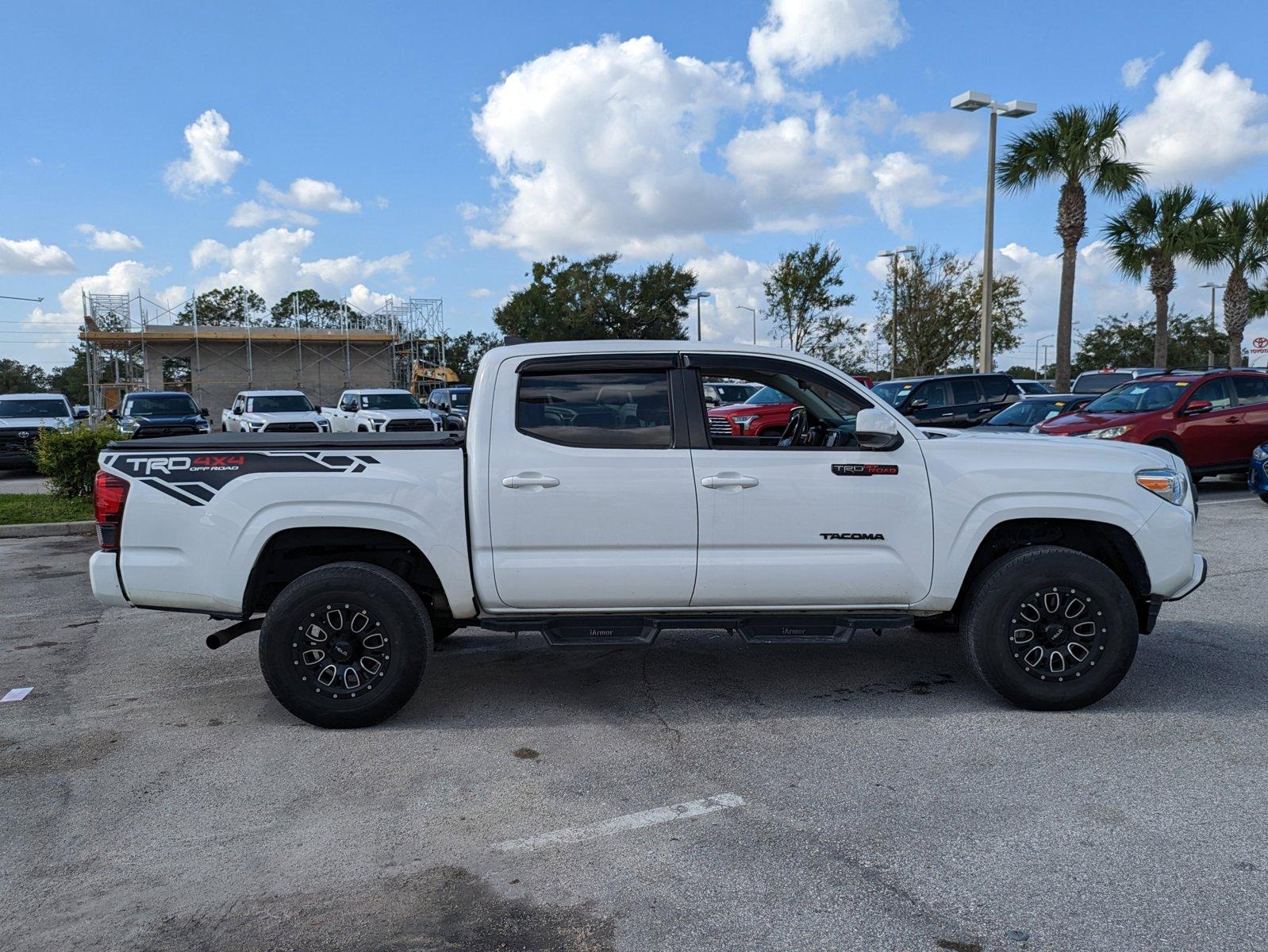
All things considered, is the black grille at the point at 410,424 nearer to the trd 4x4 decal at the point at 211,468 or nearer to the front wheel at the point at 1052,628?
the trd 4x4 decal at the point at 211,468

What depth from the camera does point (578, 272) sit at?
168ft

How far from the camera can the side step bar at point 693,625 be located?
507cm

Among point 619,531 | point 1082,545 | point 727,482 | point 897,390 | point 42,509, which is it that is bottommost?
point 42,509

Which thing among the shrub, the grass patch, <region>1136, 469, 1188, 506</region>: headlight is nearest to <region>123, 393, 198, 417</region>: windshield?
the grass patch

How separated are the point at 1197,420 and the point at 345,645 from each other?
40.7 ft

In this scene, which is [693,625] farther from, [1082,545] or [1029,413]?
[1029,413]

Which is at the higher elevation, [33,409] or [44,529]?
[33,409]

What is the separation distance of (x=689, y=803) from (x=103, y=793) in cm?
254

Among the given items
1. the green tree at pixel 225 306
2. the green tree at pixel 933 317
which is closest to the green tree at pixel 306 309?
the green tree at pixel 225 306

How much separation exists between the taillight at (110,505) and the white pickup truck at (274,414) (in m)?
17.8

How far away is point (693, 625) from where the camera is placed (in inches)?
203

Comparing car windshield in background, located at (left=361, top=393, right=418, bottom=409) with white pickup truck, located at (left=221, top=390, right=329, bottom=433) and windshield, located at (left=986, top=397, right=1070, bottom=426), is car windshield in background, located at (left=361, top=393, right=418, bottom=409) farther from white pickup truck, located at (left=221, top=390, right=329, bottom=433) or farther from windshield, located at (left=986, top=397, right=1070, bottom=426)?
windshield, located at (left=986, top=397, right=1070, bottom=426)

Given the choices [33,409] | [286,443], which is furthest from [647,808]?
[33,409]

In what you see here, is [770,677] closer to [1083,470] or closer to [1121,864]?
[1083,470]
